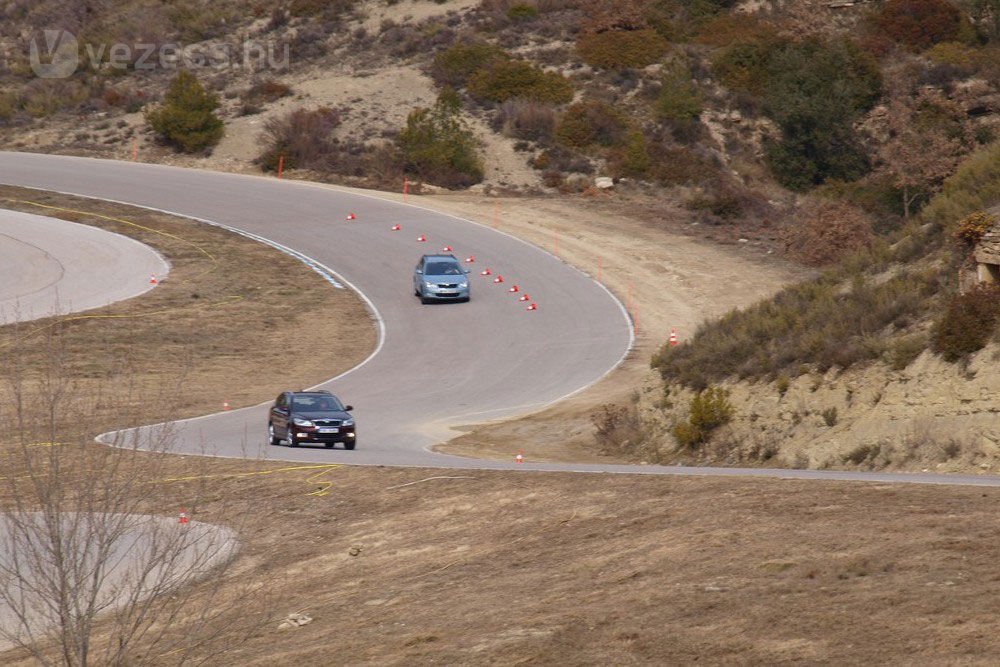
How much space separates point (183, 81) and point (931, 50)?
41.2 metres

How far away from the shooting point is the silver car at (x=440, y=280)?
50188mm

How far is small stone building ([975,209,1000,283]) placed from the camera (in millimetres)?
26344

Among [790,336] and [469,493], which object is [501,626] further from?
[790,336]

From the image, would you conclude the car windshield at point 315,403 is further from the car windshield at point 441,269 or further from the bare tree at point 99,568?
the car windshield at point 441,269

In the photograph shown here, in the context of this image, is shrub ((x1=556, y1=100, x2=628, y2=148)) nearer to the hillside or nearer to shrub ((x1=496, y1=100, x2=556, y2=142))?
the hillside

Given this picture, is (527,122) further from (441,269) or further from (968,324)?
(968,324)

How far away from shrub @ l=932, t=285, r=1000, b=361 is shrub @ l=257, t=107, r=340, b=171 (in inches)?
1928

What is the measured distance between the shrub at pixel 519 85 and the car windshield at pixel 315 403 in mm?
45503

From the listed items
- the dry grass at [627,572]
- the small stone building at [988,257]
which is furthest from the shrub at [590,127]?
the dry grass at [627,572]

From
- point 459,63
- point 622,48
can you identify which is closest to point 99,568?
point 459,63

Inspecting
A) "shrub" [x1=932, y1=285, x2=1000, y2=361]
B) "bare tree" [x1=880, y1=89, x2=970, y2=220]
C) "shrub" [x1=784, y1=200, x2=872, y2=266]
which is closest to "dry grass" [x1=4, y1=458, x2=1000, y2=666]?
"shrub" [x1=932, y1=285, x2=1000, y2=361]

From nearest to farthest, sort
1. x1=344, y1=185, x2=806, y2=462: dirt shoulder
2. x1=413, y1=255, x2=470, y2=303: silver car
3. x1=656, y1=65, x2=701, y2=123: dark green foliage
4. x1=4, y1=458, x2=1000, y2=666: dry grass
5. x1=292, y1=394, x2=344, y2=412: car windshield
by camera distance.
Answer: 1. x1=4, y1=458, x2=1000, y2=666: dry grass
2. x1=292, y1=394, x2=344, y2=412: car windshield
3. x1=344, y1=185, x2=806, y2=462: dirt shoulder
4. x1=413, y1=255, x2=470, y2=303: silver car
5. x1=656, y1=65, x2=701, y2=123: dark green foliage

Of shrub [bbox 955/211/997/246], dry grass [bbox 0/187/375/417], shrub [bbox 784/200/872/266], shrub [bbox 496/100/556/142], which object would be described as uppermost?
shrub [bbox 955/211/997/246]

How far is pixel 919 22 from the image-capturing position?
78125 mm
